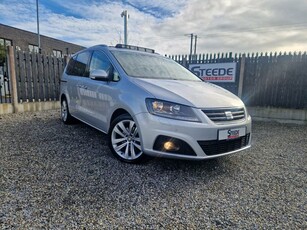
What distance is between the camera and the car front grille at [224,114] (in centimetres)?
268

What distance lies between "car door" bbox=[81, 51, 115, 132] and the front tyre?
0.34 metres

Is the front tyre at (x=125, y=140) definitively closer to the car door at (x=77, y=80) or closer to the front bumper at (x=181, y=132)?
the front bumper at (x=181, y=132)

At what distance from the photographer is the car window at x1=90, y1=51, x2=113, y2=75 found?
3.50m

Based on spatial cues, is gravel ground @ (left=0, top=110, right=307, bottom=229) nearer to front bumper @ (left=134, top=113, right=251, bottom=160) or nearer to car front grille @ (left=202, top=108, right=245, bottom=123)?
front bumper @ (left=134, top=113, right=251, bottom=160)

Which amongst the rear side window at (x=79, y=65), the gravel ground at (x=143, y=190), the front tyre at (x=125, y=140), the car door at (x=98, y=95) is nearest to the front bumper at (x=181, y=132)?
the front tyre at (x=125, y=140)

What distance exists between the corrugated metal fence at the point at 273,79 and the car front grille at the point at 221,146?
467cm

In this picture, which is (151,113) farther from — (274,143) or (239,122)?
(274,143)

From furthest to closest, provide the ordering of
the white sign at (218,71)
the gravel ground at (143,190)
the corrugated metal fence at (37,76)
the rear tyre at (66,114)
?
the white sign at (218,71), the corrugated metal fence at (37,76), the rear tyre at (66,114), the gravel ground at (143,190)

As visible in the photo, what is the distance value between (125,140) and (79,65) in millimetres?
2319

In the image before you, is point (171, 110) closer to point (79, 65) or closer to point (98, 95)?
point (98, 95)

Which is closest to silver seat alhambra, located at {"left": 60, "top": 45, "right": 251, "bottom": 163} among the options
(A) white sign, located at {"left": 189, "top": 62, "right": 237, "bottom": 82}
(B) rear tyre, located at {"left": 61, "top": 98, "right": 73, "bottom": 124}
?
(B) rear tyre, located at {"left": 61, "top": 98, "right": 73, "bottom": 124}

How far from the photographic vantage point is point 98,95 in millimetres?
3609

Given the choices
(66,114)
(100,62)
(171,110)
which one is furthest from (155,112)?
(66,114)

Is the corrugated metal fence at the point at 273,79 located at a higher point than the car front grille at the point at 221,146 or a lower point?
higher
